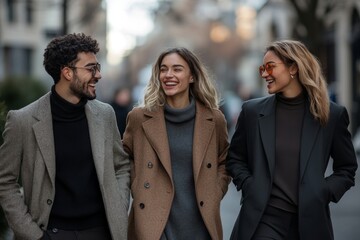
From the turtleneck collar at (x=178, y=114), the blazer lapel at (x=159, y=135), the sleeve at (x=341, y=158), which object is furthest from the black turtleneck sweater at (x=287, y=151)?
the blazer lapel at (x=159, y=135)

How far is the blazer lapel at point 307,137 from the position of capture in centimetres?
565

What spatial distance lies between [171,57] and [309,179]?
1371mm

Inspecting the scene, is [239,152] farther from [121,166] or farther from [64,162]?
[64,162]

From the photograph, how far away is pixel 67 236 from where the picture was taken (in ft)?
17.4

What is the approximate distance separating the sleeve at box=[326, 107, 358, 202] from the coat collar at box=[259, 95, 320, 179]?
198 millimetres

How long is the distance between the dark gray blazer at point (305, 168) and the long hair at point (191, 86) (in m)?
0.41

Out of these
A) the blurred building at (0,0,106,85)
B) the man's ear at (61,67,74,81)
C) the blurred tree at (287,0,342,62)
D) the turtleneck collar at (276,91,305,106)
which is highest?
the man's ear at (61,67,74,81)

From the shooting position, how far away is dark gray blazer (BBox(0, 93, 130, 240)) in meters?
5.31

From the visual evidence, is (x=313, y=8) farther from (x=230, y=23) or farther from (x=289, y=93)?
(x=230, y=23)

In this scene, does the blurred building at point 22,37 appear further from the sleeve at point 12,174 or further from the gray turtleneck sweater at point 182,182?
the sleeve at point 12,174

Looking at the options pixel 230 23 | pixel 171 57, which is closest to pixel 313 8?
pixel 171 57

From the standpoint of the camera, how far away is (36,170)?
17.5ft

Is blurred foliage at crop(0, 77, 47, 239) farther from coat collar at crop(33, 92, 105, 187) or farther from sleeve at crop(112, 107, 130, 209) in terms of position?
coat collar at crop(33, 92, 105, 187)

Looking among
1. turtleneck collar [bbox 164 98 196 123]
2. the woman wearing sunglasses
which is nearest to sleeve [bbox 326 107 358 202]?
the woman wearing sunglasses
